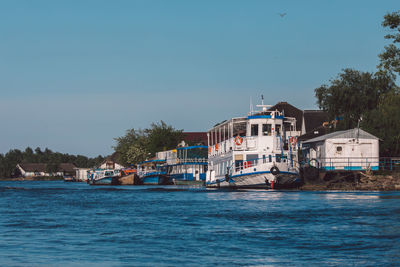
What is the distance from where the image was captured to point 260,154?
45938 millimetres

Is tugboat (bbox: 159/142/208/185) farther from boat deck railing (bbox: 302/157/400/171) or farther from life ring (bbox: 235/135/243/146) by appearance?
life ring (bbox: 235/135/243/146)

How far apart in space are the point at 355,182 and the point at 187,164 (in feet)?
129

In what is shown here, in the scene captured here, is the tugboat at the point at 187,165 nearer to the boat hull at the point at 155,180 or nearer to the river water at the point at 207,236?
the boat hull at the point at 155,180

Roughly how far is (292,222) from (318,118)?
7073 centimetres

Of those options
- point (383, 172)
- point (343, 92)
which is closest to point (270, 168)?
point (383, 172)

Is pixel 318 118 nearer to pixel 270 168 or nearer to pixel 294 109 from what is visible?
pixel 294 109

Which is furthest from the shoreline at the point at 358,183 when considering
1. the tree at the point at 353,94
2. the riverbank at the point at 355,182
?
the tree at the point at 353,94

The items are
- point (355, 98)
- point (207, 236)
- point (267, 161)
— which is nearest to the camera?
point (207, 236)

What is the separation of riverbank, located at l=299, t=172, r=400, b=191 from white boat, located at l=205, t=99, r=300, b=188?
1640 mm

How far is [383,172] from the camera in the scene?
151 ft

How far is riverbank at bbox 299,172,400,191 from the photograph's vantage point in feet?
142

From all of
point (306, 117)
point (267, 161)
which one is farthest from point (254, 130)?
point (306, 117)

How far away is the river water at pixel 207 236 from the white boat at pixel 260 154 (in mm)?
14748

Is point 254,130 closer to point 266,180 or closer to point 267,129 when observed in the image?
point 267,129
